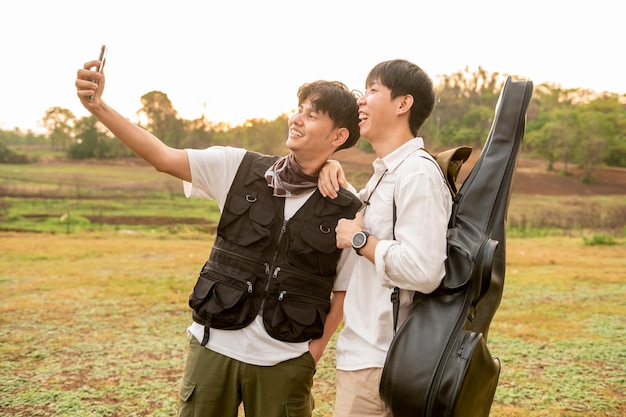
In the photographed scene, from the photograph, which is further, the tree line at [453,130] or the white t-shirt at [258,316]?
the tree line at [453,130]

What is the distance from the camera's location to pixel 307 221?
74.5 inches

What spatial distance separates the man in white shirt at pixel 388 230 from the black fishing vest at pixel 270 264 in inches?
8.2

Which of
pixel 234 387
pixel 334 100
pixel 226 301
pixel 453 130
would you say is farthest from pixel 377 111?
pixel 453 130

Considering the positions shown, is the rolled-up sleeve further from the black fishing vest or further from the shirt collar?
the black fishing vest

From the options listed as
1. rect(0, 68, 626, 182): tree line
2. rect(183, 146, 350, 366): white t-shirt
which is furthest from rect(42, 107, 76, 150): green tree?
rect(183, 146, 350, 366): white t-shirt

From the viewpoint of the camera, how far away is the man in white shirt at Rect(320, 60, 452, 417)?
1.46 metres

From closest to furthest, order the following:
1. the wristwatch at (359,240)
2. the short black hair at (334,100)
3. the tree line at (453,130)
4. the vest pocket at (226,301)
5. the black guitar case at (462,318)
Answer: the black guitar case at (462,318) < the wristwatch at (359,240) < the vest pocket at (226,301) < the short black hair at (334,100) < the tree line at (453,130)

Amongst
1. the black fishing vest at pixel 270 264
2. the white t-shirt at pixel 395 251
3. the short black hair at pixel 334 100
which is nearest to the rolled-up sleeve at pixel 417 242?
the white t-shirt at pixel 395 251

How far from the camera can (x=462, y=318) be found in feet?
4.82

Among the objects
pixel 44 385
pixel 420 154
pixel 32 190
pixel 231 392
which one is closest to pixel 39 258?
pixel 44 385

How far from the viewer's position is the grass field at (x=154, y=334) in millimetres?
3568

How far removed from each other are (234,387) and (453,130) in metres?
13.1

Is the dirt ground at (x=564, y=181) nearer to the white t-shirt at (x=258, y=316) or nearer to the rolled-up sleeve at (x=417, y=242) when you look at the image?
the white t-shirt at (x=258, y=316)

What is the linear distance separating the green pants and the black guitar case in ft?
1.57
